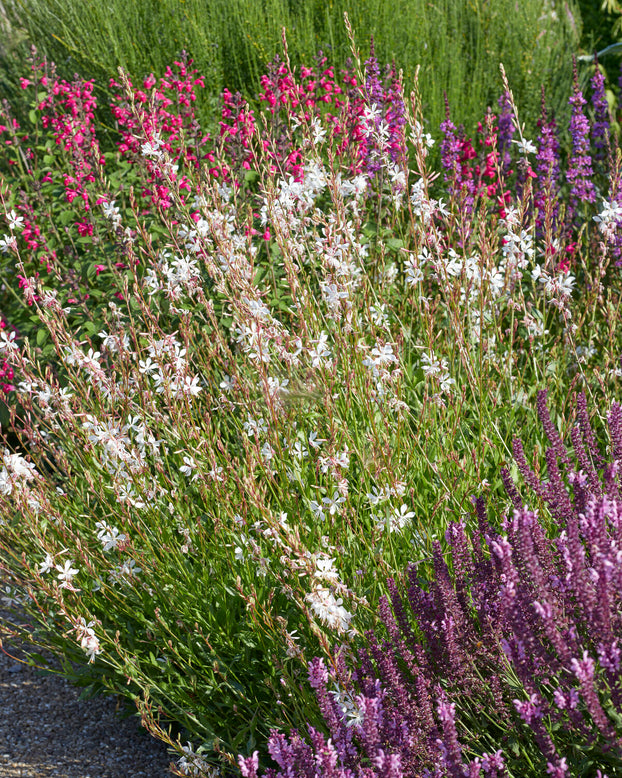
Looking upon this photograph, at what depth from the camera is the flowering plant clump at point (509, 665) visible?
4.73 ft

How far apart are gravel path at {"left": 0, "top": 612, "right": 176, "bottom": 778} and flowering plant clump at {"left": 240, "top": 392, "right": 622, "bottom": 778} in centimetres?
108

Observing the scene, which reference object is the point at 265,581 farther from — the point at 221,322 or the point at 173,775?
the point at 221,322

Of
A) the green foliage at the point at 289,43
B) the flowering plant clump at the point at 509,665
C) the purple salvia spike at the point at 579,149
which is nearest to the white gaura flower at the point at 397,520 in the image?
the flowering plant clump at the point at 509,665

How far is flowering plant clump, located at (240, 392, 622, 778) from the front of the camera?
144cm

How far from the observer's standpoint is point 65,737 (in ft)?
9.39

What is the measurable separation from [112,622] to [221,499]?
0.95 metres

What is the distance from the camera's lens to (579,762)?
170 cm

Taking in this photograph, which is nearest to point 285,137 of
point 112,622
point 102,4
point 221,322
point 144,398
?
point 221,322

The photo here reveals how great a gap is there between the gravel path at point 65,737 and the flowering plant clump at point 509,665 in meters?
1.08

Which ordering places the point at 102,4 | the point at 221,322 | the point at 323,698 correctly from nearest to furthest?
the point at 323,698 → the point at 221,322 → the point at 102,4

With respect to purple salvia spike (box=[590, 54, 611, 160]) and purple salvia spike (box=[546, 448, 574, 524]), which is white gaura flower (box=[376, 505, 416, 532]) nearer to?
purple salvia spike (box=[546, 448, 574, 524])

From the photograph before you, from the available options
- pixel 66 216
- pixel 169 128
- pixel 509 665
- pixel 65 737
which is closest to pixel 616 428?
pixel 509 665

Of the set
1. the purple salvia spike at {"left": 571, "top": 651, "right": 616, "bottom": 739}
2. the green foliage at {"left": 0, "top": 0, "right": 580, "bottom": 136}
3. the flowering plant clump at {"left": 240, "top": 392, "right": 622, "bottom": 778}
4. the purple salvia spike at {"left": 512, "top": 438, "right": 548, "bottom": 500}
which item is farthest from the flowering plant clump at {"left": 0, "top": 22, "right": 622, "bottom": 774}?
the green foliage at {"left": 0, "top": 0, "right": 580, "bottom": 136}

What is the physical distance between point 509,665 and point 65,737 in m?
1.82
